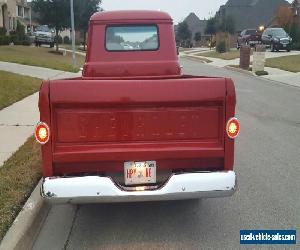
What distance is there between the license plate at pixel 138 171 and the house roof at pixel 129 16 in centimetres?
321

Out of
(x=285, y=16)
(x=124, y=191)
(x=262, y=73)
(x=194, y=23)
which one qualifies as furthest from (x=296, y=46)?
(x=194, y=23)

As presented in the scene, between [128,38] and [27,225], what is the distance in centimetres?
330

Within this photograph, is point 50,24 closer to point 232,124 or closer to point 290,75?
point 290,75

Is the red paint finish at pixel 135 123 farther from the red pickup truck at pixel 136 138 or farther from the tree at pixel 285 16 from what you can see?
the tree at pixel 285 16

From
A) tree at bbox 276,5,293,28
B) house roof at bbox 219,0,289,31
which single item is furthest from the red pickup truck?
house roof at bbox 219,0,289,31

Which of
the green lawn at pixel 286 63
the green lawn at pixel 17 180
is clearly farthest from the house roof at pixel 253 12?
the green lawn at pixel 17 180

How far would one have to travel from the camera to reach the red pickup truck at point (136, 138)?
14.0 feet

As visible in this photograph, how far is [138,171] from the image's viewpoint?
175 inches

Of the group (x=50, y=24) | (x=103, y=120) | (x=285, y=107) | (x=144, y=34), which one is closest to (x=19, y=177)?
(x=103, y=120)

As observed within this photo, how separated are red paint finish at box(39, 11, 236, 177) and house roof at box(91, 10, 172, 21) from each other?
2.85m

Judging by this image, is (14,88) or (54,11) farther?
(54,11)

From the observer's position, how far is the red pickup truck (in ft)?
14.0

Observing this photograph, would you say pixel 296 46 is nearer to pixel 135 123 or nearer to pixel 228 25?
pixel 228 25

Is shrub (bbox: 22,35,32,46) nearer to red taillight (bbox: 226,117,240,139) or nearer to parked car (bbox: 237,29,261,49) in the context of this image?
parked car (bbox: 237,29,261,49)
